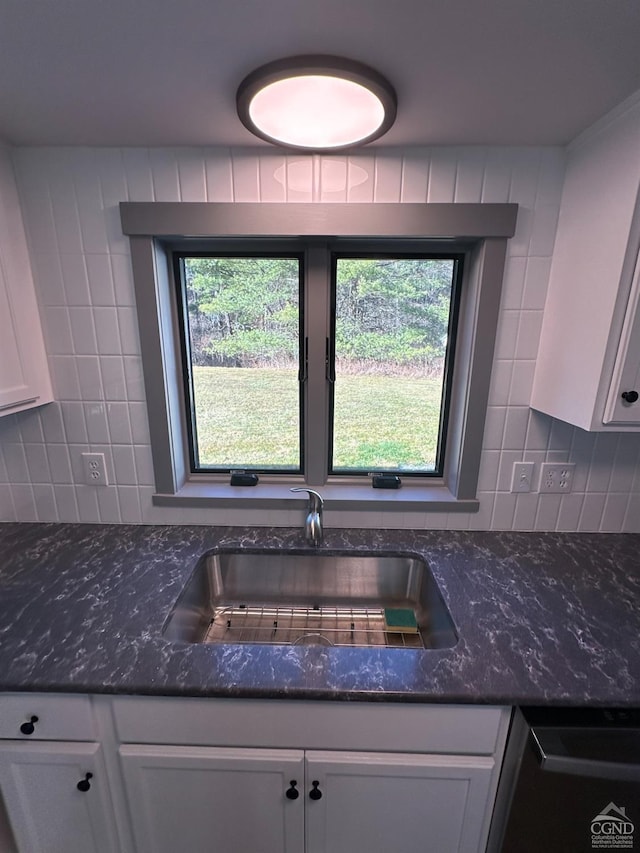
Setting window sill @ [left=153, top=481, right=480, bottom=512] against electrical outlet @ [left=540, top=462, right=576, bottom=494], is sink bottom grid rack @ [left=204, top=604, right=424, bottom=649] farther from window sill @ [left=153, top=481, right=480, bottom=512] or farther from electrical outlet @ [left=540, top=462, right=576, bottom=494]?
electrical outlet @ [left=540, top=462, right=576, bottom=494]

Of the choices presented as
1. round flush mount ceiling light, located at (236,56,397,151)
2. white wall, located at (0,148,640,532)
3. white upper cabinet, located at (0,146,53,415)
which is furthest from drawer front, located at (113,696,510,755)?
round flush mount ceiling light, located at (236,56,397,151)

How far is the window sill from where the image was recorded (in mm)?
1368

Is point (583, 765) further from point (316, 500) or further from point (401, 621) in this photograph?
point (316, 500)

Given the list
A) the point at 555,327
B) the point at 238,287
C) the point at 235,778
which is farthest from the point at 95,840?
the point at 555,327

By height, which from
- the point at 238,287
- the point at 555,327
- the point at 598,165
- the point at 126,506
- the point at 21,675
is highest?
the point at 598,165

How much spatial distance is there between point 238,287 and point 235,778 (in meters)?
1.43

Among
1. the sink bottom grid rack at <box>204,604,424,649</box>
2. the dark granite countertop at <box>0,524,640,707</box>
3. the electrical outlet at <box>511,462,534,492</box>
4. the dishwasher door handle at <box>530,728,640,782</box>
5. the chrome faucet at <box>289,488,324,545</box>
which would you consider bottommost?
the sink bottom grid rack at <box>204,604,424,649</box>

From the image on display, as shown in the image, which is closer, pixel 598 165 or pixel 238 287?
pixel 598 165

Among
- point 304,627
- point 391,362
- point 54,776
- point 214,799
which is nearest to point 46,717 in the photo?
point 54,776

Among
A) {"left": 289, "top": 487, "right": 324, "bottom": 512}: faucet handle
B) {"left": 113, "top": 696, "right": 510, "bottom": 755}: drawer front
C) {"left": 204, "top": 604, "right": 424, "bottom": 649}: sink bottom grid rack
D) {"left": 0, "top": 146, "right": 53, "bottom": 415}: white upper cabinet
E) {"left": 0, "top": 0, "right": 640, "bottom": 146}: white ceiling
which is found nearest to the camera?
{"left": 0, "top": 0, "right": 640, "bottom": 146}: white ceiling

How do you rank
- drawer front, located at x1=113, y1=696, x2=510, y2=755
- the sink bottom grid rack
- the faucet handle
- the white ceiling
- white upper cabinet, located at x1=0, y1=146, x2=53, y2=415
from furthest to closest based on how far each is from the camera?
the faucet handle
the sink bottom grid rack
white upper cabinet, located at x1=0, y1=146, x2=53, y2=415
drawer front, located at x1=113, y1=696, x2=510, y2=755
the white ceiling

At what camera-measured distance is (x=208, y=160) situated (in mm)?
1119

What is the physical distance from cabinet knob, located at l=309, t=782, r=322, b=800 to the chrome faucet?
1.99 feet

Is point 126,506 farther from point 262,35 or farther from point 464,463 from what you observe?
point 262,35
